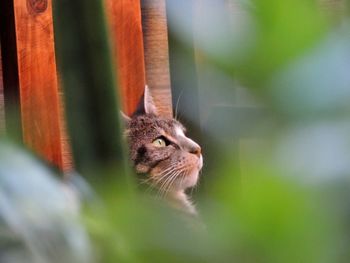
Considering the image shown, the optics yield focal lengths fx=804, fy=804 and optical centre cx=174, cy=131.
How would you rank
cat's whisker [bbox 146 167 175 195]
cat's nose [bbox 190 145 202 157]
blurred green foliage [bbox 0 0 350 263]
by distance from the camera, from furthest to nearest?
cat's whisker [bbox 146 167 175 195], cat's nose [bbox 190 145 202 157], blurred green foliage [bbox 0 0 350 263]

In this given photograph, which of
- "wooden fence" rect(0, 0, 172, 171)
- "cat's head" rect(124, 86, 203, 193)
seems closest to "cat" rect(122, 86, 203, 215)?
"cat's head" rect(124, 86, 203, 193)

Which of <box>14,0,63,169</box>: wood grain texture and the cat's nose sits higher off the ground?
<box>14,0,63,169</box>: wood grain texture

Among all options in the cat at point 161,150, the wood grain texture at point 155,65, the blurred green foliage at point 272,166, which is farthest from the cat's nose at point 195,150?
the blurred green foliage at point 272,166

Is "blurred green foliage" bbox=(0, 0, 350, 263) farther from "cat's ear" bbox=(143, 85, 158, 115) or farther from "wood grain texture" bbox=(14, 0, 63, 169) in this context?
"cat's ear" bbox=(143, 85, 158, 115)

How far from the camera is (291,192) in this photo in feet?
0.80

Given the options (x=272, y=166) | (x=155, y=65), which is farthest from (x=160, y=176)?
(x=272, y=166)

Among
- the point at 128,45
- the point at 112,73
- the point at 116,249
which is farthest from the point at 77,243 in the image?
the point at 128,45

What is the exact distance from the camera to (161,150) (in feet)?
6.96

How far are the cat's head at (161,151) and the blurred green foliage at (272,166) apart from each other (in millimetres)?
1801

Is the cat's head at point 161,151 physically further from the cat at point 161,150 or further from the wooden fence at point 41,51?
the wooden fence at point 41,51

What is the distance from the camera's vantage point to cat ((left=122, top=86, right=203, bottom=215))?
6.85 ft

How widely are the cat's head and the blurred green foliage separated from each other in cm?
180

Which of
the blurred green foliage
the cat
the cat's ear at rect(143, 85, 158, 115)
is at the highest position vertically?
the blurred green foliage

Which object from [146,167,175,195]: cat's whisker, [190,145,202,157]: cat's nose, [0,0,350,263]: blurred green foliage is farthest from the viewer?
[146,167,175,195]: cat's whisker
